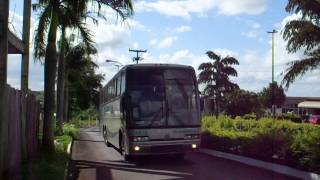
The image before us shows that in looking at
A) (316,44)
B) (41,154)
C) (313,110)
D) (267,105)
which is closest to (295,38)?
(316,44)

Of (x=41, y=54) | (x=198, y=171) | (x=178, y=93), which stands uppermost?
(x=41, y=54)

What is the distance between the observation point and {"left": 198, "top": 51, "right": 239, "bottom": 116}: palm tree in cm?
6862

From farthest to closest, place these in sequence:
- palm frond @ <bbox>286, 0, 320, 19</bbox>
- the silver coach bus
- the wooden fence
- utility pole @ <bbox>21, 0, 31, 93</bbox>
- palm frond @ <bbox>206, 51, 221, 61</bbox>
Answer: palm frond @ <bbox>206, 51, 221, 61</bbox>, palm frond @ <bbox>286, 0, 320, 19</bbox>, the silver coach bus, utility pole @ <bbox>21, 0, 31, 93</bbox>, the wooden fence

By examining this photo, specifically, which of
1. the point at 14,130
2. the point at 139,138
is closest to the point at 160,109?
the point at 139,138

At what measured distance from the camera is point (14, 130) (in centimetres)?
1390

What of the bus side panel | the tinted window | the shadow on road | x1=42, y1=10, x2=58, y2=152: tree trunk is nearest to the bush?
the shadow on road

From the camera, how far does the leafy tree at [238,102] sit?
65.7 m

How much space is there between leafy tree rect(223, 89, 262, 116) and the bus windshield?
46.0 m

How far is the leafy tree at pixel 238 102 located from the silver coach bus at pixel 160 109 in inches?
1804

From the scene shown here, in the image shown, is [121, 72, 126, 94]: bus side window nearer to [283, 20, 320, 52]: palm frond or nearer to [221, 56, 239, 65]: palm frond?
[283, 20, 320, 52]: palm frond

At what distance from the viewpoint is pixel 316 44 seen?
31000 mm

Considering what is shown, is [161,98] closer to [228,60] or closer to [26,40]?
[26,40]

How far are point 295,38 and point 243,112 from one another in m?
36.7

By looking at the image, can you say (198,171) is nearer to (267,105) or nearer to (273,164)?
(273,164)
